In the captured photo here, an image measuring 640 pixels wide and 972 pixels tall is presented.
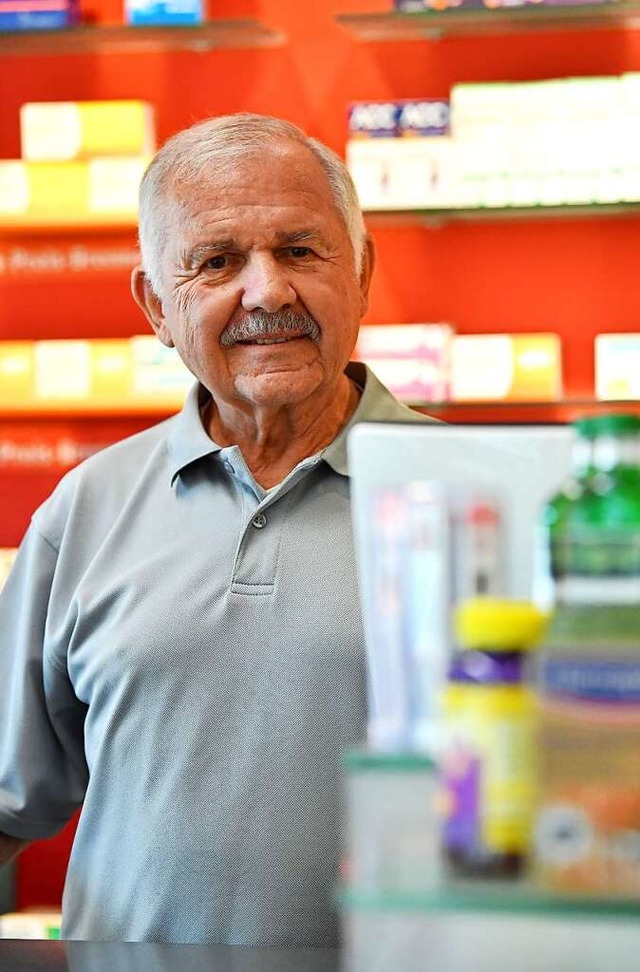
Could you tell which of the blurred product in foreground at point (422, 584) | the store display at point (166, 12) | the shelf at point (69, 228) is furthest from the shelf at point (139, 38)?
the blurred product in foreground at point (422, 584)

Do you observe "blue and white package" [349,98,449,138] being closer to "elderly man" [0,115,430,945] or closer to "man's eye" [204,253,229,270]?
"elderly man" [0,115,430,945]

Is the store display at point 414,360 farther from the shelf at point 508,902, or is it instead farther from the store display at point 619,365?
the shelf at point 508,902

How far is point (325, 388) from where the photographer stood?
212cm

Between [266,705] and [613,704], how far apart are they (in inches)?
40.2

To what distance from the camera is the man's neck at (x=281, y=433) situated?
2164mm

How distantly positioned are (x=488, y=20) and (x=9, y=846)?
8.65 ft

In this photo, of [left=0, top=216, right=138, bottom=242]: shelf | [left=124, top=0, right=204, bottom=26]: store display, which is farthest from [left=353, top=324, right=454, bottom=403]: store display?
[left=124, top=0, right=204, bottom=26]: store display

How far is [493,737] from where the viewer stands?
91 cm

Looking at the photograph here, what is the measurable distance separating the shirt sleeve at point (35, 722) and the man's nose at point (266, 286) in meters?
0.46

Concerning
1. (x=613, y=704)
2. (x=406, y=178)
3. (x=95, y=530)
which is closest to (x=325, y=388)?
(x=95, y=530)

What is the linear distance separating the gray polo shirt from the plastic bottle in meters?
0.95

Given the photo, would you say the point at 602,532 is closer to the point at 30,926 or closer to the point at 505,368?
the point at 505,368

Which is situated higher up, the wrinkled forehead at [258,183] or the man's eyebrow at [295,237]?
the wrinkled forehead at [258,183]

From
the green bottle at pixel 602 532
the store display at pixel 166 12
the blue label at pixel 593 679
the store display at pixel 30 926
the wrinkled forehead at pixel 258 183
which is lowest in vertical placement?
the store display at pixel 30 926
